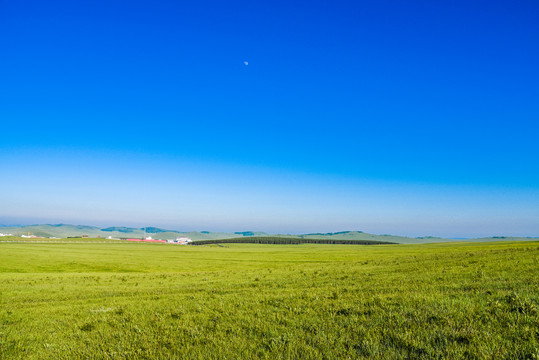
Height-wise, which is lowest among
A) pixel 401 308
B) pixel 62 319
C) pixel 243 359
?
pixel 62 319

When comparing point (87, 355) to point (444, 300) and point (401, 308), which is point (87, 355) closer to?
point (401, 308)

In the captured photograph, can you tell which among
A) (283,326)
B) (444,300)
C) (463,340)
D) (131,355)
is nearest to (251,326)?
(283,326)

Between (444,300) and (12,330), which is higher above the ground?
(444,300)

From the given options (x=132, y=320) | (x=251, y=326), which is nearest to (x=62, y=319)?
(x=132, y=320)

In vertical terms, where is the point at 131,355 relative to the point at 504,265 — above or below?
below

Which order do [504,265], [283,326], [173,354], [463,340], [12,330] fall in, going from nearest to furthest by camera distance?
[463,340] < [173,354] < [283,326] < [12,330] < [504,265]

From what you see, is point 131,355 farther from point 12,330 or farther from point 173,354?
point 12,330

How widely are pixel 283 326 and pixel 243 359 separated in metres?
2.01

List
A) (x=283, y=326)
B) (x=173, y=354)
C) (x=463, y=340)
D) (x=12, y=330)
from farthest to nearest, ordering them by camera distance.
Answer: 1. (x=12, y=330)
2. (x=283, y=326)
3. (x=173, y=354)
4. (x=463, y=340)

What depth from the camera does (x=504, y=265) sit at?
1642cm

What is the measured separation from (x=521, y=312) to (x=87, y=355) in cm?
1094

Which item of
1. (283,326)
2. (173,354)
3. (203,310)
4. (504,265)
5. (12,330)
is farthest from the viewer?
(504,265)

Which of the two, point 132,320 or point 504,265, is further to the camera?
point 504,265

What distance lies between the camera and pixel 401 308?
8602 millimetres
